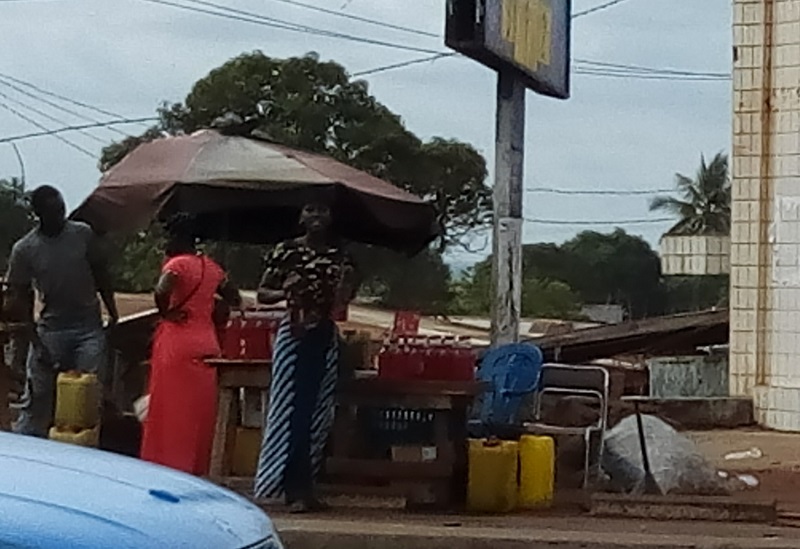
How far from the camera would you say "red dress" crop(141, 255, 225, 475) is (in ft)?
31.3

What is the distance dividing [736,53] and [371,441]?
6.20 meters

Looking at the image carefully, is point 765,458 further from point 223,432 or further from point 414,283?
point 414,283

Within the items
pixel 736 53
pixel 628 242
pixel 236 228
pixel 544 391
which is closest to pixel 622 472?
pixel 544 391

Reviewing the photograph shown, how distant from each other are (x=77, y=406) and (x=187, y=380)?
31.7 inches

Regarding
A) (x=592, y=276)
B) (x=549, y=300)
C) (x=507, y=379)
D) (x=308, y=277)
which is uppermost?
(x=592, y=276)

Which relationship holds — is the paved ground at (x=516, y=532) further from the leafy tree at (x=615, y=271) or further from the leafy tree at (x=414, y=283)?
the leafy tree at (x=615, y=271)

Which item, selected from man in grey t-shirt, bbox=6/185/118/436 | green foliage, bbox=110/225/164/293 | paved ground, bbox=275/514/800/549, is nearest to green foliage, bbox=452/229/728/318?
green foliage, bbox=110/225/164/293

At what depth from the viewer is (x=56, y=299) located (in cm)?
1066

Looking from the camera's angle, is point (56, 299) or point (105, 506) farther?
Result: point (56, 299)

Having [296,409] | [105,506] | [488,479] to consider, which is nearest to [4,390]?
[296,409]

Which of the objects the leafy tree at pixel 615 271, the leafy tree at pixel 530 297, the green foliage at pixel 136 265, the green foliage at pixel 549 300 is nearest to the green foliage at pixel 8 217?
the green foliage at pixel 136 265

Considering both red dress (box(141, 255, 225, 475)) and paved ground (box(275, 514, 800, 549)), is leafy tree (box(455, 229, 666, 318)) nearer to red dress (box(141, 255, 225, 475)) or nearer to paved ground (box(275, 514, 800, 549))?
Result: red dress (box(141, 255, 225, 475))

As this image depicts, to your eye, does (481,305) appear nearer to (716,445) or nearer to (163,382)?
(716,445)

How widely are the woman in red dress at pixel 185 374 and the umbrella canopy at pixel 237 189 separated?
3.03 ft
